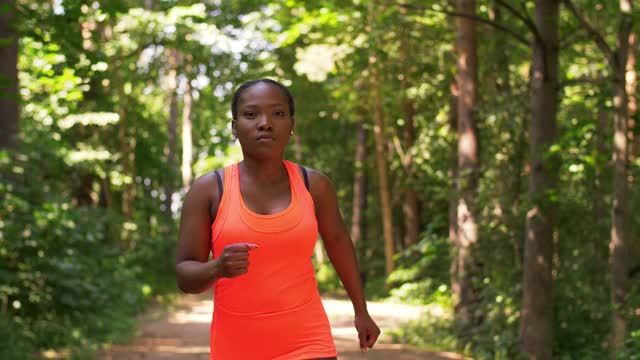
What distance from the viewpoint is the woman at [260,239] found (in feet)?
12.2

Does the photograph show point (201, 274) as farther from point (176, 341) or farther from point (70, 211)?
point (176, 341)

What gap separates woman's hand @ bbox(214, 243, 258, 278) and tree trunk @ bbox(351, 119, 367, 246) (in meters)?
25.6

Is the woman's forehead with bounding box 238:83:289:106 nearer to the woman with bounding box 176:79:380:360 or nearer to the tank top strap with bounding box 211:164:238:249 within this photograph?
the woman with bounding box 176:79:380:360

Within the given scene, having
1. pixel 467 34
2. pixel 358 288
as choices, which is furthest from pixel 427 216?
pixel 358 288

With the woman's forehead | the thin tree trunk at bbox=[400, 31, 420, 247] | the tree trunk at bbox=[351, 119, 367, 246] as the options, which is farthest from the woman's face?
the tree trunk at bbox=[351, 119, 367, 246]

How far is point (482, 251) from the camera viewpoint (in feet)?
45.6

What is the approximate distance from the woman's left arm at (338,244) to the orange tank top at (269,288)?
0.12m

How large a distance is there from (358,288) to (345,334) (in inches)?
447

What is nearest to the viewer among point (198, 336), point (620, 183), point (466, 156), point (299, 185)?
point (299, 185)

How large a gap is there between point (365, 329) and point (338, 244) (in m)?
0.39

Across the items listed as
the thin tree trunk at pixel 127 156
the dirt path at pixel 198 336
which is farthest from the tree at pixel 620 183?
the thin tree trunk at pixel 127 156

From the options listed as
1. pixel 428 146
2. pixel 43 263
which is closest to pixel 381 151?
pixel 428 146

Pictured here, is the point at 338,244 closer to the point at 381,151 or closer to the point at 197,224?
the point at 197,224

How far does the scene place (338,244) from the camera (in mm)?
4156
